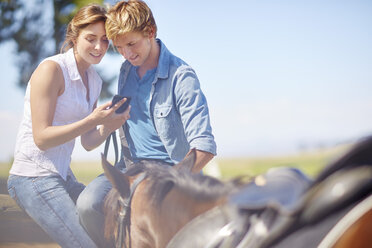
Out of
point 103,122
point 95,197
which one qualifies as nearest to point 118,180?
point 95,197

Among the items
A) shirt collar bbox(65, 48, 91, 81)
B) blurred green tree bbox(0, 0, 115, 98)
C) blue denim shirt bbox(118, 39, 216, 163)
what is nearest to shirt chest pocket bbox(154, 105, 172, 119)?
blue denim shirt bbox(118, 39, 216, 163)

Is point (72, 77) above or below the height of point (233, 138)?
above

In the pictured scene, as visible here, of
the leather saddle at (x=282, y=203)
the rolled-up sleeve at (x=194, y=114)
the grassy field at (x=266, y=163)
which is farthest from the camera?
the rolled-up sleeve at (x=194, y=114)

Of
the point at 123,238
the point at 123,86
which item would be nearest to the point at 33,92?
the point at 123,86

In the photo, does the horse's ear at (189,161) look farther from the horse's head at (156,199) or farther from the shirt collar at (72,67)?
the shirt collar at (72,67)

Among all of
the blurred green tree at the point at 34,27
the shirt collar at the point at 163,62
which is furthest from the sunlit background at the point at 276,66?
the blurred green tree at the point at 34,27

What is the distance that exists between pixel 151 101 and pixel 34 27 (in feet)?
2.04

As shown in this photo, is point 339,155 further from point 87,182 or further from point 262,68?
point 87,182

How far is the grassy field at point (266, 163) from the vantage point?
1.49 meters

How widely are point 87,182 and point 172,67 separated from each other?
543mm

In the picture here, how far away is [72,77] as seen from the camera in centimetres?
172

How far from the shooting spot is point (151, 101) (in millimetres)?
1646

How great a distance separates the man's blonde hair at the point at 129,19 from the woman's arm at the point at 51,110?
259 mm

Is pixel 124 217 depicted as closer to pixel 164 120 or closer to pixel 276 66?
pixel 164 120
